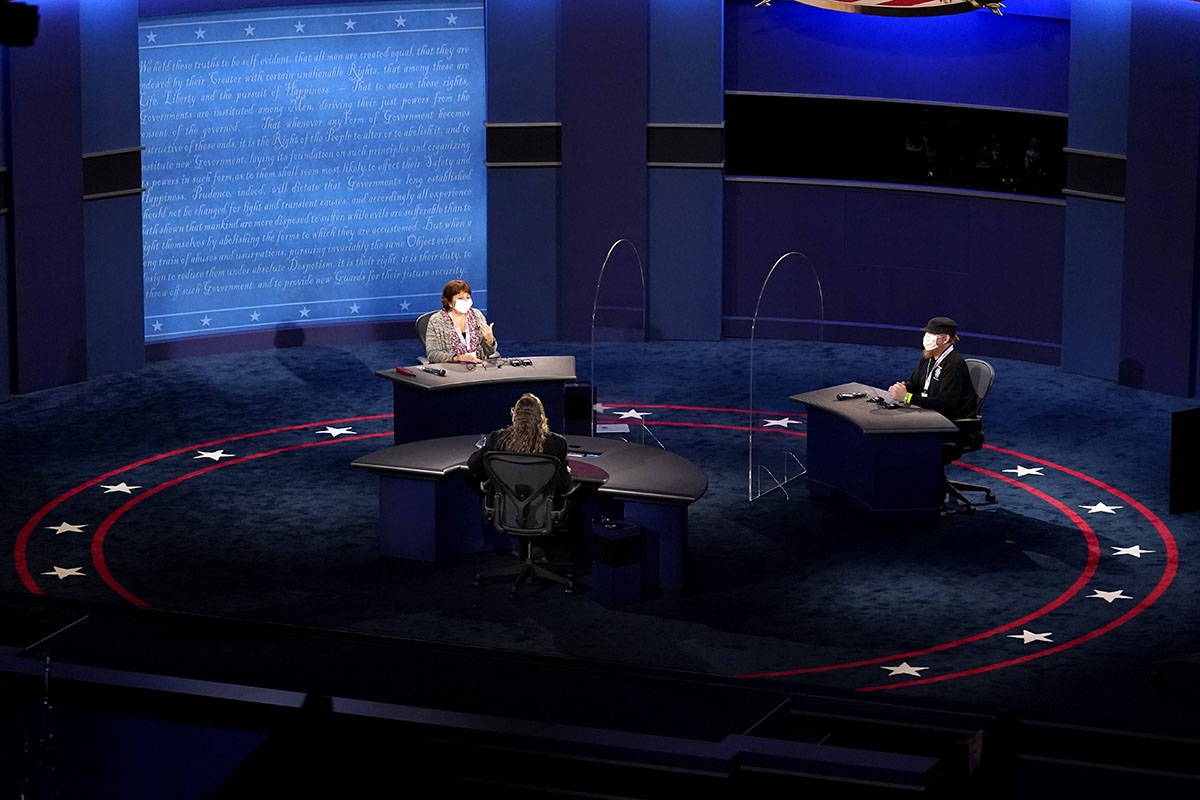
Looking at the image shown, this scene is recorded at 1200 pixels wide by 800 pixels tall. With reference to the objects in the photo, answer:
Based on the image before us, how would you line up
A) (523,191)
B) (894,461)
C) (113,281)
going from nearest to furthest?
(894,461), (113,281), (523,191)

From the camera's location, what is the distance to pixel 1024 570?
1101 centimetres

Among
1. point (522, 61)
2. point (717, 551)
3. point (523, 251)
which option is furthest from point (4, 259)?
point (717, 551)

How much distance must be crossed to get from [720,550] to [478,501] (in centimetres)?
158

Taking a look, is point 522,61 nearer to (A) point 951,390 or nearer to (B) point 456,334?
(B) point 456,334

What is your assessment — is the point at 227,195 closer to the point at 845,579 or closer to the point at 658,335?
the point at 658,335

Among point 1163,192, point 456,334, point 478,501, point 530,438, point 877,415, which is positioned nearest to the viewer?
point 530,438

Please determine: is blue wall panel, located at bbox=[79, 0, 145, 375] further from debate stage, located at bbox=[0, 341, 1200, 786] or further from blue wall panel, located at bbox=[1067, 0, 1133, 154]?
blue wall panel, located at bbox=[1067, 0, 1133, 154]

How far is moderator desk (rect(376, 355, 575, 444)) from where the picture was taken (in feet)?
41.1

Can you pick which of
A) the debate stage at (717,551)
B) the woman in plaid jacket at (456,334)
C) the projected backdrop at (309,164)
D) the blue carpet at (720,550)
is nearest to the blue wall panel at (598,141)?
the projected backdrop at (309,164)

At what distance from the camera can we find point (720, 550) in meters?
11.4

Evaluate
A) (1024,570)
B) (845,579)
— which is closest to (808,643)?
(845,579)

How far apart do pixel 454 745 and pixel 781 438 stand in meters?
9.22

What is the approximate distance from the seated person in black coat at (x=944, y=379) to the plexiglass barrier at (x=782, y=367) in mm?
925

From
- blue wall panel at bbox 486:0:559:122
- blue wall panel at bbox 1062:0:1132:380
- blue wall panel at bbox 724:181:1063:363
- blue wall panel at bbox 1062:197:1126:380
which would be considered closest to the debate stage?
blue wall panel at bbox 1062:197:1126:380
